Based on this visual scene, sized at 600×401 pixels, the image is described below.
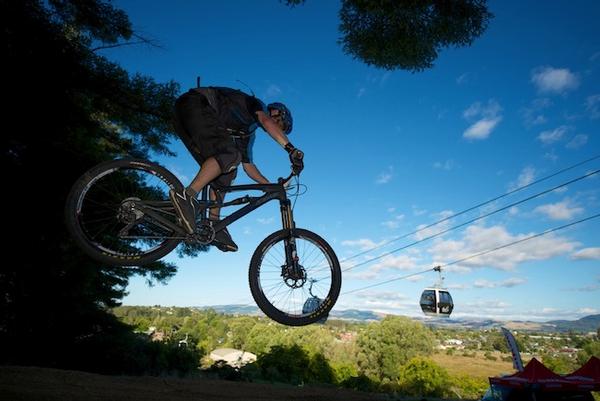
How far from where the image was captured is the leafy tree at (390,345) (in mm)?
78250

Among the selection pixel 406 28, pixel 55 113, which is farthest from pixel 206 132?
pixel 55 113

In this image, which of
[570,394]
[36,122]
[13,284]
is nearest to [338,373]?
[570,394]

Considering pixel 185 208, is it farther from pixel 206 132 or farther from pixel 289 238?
pixel 289 238

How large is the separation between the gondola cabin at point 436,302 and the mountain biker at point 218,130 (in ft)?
84.8

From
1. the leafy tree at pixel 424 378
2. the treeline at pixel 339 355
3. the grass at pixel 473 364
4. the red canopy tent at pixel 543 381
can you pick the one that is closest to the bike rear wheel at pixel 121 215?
the red canopy tent at pixel 543 381

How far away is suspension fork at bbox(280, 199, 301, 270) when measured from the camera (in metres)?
3.90

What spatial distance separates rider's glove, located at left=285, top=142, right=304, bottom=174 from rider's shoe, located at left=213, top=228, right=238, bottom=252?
3.34 feet

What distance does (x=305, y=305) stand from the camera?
3770mm

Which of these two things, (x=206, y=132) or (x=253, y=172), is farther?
(x=253, y=172)

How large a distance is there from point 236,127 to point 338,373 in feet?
204

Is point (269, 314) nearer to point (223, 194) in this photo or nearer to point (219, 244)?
point (219, 244)

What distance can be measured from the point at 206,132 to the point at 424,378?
66627 mm

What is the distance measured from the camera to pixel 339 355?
80.3 m

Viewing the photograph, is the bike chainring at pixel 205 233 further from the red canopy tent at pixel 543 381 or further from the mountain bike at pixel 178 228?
the red canopy tent at pixel 543 381
